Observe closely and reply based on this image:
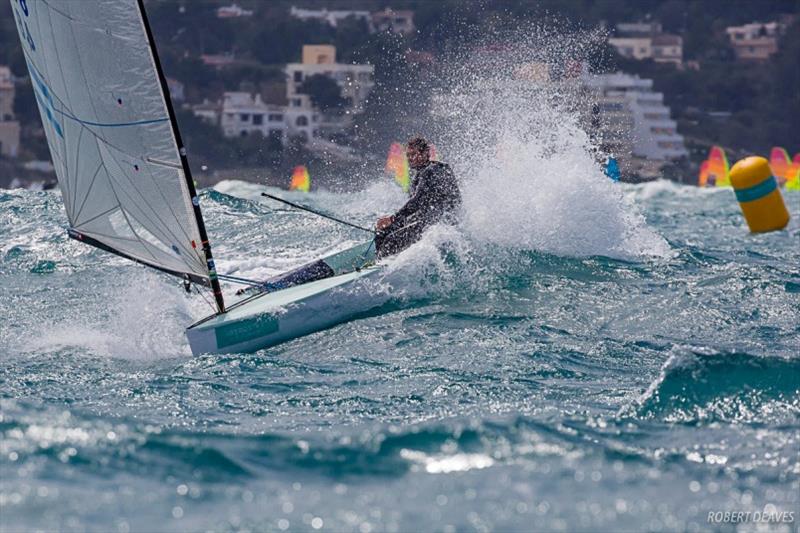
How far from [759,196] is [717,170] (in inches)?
1565

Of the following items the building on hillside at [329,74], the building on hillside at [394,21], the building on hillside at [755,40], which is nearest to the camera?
the building on hillside at [329,74]

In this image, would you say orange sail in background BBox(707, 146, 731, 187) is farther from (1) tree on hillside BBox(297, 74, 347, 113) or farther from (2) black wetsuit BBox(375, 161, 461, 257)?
(2) black wetsuit BBox(375, 161, 461, 257)

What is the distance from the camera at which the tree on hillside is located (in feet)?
161

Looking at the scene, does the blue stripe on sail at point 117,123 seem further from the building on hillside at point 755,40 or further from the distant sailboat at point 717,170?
the building on hillside at point 755,40

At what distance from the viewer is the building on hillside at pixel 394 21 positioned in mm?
48750

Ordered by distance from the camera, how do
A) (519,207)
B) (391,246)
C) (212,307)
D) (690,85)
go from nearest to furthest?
(212,307)
(391,246)
(519,207)
(690,85)

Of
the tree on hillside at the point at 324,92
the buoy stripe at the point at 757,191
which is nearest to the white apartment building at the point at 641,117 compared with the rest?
the tree on hillside at the point at 324,92

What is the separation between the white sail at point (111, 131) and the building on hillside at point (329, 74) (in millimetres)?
39431

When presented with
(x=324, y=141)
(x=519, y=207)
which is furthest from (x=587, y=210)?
(x=324, y=141)

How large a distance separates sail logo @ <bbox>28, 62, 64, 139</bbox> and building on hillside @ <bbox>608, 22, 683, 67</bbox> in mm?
52578

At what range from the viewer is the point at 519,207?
1020cm

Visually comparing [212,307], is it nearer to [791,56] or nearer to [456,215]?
[456,215]

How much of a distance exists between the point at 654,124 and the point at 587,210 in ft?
147

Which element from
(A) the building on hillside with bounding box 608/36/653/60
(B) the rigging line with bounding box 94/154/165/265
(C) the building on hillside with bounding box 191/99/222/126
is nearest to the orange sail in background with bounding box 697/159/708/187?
(A) the building on hillside with bounding box 608/36/653/60
